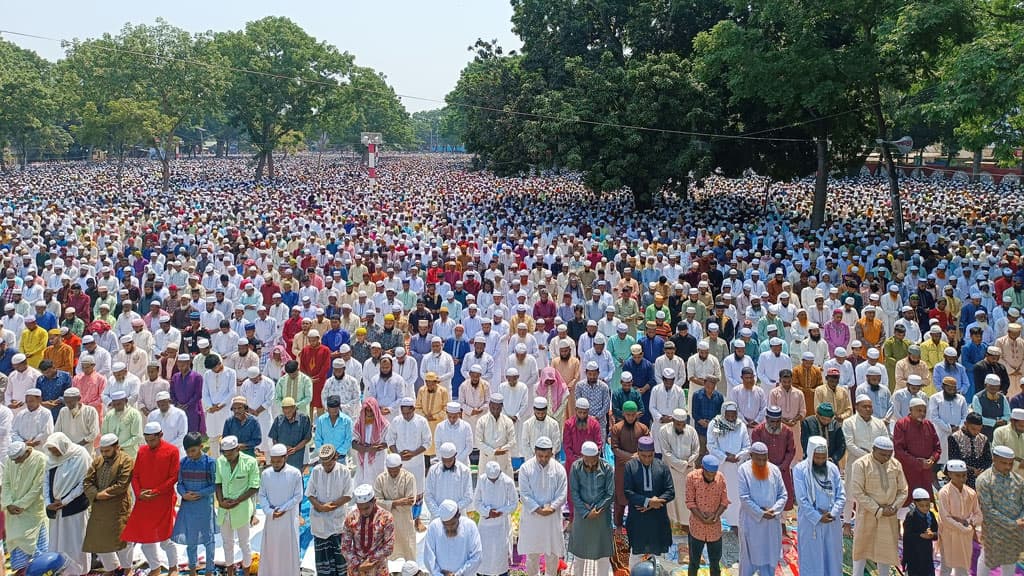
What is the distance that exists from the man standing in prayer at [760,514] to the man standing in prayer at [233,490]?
332 cm

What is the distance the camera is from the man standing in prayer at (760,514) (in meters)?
4.86

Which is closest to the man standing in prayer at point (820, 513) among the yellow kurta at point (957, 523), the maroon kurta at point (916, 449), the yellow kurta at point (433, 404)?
the yellow kurta at point (957, 523)

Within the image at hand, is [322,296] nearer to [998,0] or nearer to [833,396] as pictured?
[833,396]

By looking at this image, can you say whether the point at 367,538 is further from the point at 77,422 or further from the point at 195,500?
the point at 77,422

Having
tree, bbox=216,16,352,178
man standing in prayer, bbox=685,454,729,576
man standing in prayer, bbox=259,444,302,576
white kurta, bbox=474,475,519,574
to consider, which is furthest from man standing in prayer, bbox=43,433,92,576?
tree, bbox=216,16,352,178

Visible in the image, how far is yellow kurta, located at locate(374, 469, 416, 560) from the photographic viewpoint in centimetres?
505

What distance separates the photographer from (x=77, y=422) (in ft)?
18.9

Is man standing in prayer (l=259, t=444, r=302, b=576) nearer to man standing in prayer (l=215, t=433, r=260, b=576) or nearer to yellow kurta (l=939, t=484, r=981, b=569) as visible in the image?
man standing in prayer (l=215, t=433, r=260, b=576)

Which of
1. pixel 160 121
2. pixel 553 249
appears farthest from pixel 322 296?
pixel 160 121

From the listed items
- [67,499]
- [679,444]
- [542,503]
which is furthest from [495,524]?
[67,499]

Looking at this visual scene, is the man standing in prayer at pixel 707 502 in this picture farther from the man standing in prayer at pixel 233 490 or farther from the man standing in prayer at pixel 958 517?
the man standing in prayer at pixel 233 490

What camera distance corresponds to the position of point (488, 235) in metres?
17.1

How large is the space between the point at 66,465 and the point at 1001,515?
6139mm

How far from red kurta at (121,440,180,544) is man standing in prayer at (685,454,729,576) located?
3.51 metres
